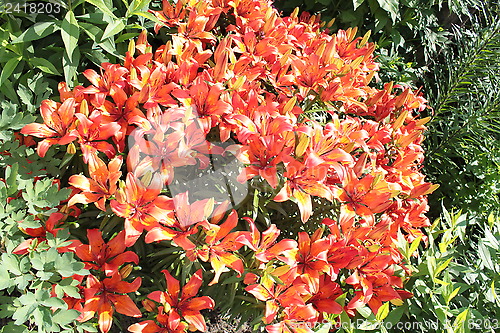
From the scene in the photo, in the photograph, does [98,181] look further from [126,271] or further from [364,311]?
[364,311]

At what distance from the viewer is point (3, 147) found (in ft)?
4.23

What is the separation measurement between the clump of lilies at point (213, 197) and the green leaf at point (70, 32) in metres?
0.12

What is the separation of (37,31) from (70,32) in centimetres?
12

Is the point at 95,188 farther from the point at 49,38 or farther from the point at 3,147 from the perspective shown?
the point at 49,38

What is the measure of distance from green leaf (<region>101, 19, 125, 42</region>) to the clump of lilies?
0.10m

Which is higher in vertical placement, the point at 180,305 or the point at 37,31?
the point at 37,31

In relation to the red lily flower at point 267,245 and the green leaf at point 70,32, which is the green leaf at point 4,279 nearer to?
the red lily flower at point 267,245

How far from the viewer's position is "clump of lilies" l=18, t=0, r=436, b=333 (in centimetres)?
117

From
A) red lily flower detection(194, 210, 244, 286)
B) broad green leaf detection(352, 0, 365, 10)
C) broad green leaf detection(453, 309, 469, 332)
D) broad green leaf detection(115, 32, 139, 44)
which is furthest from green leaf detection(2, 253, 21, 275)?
broad green leaf detection(352, 0, 365, 10)

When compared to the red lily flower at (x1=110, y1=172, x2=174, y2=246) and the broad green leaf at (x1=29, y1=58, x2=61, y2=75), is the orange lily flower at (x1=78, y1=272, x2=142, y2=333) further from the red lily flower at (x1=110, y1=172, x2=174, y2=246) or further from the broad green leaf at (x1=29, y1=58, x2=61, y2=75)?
the broad green leaf at (x1=29, y1=58, x2=61, y2=75)

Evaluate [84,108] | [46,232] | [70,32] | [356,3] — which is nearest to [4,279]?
[46,232]

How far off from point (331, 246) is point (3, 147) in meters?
1.05

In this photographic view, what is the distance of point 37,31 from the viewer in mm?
1419

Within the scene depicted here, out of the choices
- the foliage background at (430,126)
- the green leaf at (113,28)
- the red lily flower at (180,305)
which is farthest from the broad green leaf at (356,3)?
the red lily flower at (180,305)
